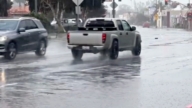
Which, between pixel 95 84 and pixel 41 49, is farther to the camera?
pixel 41 49

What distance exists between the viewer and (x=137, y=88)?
517 inches

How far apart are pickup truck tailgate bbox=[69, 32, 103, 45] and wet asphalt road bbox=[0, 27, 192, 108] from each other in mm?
879

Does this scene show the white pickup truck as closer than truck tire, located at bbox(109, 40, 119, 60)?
Yes

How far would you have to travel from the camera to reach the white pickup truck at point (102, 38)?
69.8 ft

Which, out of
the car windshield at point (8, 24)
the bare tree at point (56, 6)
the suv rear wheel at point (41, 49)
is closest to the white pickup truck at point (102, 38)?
the suv rear wheel at point (41, 49)

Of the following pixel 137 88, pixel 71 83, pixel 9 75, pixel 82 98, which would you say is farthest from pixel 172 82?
pixel 9 75

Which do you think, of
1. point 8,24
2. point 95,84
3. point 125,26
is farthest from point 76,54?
point 95,84

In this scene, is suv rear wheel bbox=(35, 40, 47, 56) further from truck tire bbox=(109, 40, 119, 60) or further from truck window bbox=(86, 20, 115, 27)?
truck tire bbox=(109, 40, 119, 60)

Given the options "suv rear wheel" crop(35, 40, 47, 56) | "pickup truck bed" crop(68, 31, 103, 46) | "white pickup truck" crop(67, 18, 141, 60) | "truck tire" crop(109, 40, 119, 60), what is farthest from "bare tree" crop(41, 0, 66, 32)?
"pickup truck bed" crop(68, 31, 103, 46)

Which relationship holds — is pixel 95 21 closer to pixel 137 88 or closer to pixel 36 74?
pixel 36 74

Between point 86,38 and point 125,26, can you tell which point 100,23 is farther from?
point 86,38

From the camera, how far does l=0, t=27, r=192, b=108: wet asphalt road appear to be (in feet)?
36.3

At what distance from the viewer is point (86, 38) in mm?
21312

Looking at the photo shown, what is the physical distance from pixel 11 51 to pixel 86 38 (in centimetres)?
287
